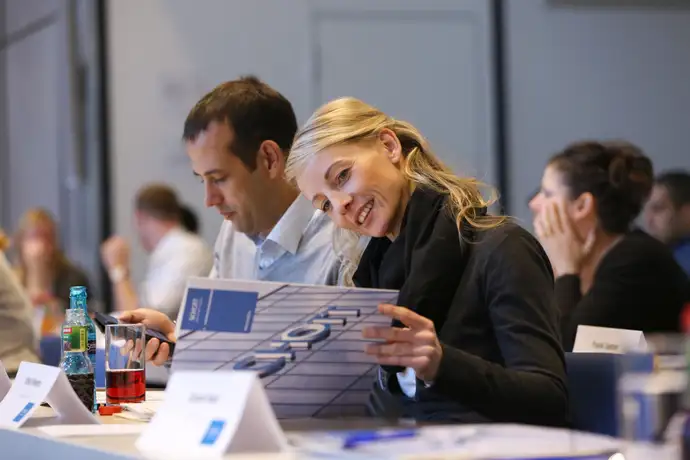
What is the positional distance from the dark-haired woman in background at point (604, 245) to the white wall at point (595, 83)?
310 cm

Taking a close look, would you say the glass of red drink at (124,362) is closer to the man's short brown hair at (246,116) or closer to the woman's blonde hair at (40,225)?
the man's short brown hair at (246,116)

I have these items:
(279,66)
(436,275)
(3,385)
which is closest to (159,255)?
(279,66)

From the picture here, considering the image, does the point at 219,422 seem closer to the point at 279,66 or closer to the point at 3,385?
the point at 3,385

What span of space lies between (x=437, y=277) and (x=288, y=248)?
82 centimetres

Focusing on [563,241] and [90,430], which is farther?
[563,241]

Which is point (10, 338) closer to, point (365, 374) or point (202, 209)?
point (365, 374)

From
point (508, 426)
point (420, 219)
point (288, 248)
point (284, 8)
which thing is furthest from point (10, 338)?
point (284, 8)

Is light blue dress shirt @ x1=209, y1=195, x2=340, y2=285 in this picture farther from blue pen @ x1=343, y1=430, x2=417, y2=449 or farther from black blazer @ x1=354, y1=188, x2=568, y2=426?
blue pen @ x1=343, y1=430, x2=417, y2=449

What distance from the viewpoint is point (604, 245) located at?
3656mm

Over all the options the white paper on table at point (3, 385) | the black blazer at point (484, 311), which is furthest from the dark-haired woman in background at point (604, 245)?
the white paper on table at point (3, 385)

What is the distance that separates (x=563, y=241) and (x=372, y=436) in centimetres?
254

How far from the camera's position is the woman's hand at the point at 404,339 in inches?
63.9

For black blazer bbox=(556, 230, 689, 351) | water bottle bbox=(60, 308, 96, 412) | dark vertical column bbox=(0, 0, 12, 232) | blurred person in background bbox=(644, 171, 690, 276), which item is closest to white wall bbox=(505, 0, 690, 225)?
blurred person in background bbox=(644, 171, 690, 276)

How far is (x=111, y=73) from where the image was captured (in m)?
6.90
